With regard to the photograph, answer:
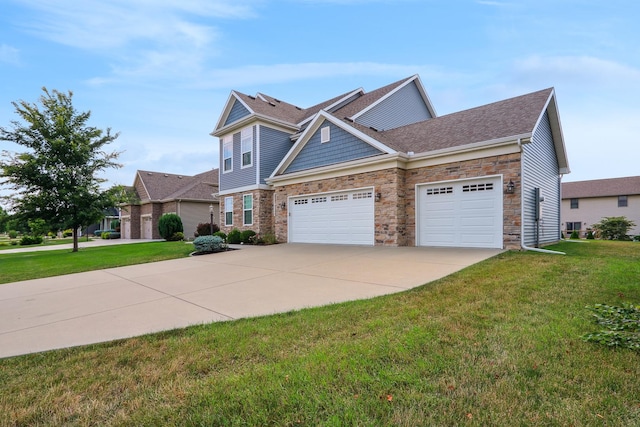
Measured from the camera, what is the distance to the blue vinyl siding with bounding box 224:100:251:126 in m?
17.2

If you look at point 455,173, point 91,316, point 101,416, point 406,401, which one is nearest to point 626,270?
point 455,173

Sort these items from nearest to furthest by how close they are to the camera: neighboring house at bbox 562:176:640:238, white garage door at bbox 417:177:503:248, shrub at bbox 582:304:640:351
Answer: shrub at bbox 582:304:640:351, white garage door at bbox 417:177:503:248, neighboring house at bbox 562:176:640:238

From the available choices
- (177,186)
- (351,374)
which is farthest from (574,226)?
(177,186)

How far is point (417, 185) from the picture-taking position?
11.2 metres

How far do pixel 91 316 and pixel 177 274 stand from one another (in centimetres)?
334

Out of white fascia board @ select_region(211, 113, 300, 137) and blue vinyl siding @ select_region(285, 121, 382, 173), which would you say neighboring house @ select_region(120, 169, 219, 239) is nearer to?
white fascia board @ select_region(211, 113, 300, 137)

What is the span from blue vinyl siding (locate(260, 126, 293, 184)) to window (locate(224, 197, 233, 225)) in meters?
3.21

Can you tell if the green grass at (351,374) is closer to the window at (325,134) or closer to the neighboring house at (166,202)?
the window at (325,134)

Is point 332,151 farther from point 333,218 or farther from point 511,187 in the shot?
point 511,187

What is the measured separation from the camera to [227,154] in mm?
18578

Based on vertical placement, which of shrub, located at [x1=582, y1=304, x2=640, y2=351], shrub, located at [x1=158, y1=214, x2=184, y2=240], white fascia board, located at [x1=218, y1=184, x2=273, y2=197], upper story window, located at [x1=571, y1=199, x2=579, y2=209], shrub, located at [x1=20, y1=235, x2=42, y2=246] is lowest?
shrub, located at [x1=20, y1=235, x2=42, y2=246]

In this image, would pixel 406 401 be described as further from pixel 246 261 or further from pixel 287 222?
pixel 287 222

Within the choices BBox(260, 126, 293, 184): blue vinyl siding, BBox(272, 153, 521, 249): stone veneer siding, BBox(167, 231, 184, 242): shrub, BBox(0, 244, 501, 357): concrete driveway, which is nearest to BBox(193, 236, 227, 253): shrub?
BBox(0, 244, 501, 357): concrete driveway

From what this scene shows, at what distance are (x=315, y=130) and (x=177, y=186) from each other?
1935 centimetres
